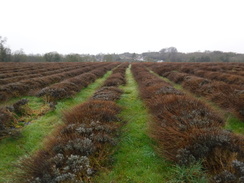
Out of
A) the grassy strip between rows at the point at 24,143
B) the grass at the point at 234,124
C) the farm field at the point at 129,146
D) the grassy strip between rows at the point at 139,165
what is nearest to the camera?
the farm field at the point at 129,146

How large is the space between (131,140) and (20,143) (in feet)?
10.8

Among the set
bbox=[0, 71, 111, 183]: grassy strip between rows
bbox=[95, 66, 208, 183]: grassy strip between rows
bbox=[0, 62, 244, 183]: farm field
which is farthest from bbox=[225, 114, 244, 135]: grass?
bbox=[0, 71, 111, 183]: grassy strip between rows

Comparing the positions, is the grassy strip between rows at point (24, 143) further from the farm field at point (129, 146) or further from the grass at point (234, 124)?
the grass at point (234, 124)

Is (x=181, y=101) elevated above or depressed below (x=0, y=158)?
above

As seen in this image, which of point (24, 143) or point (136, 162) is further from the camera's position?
point (24, 143)

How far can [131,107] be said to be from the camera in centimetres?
792

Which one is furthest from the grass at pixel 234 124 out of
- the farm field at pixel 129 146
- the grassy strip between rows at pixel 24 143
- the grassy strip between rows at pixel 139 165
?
the grassy strip between rows at pixel 24 143

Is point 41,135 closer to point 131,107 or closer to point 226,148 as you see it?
point 131,107

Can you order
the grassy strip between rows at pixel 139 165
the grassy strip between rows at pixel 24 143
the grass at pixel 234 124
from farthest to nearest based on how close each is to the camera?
the grass at pixel 234 124
the grassy strip between rows at pixel 24 143
the grassy strip between rows at pixel 139 165

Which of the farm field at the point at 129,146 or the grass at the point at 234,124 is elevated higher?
the farm field at the point at 129,146

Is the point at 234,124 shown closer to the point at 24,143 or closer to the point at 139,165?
the point at 139,165

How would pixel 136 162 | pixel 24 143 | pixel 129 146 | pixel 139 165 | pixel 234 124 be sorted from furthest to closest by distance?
pixel 234 124 < pixel 24 143 < pixel 129 146 < pixel 136 162 < pixel 139 165

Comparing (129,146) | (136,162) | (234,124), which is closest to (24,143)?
(129,146)

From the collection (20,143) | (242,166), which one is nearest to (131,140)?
(242,166)
